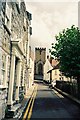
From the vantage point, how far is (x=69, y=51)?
68.7 feet

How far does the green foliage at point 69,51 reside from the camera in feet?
67.6

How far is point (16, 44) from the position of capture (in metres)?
11.1

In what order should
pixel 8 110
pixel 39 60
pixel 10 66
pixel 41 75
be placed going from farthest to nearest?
1. pixel 39 60
2. pixel 41 75
3. pixel 10 66
4. pixel 8 110

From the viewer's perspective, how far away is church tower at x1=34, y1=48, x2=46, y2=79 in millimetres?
95300

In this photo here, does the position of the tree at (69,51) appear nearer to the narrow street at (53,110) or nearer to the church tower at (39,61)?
the narrow street at (53,110)

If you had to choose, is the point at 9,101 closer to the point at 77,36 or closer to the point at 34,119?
the point at 34,119

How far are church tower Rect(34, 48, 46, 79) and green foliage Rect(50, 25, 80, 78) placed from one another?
72314mm

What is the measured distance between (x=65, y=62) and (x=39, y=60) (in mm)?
80003

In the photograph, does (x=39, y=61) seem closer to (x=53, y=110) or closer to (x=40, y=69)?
(x=40, y=69)

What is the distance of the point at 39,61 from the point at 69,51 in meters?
79.7

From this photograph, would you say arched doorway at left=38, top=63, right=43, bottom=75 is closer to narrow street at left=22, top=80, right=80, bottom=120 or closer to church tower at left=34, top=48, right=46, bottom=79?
church tower at left=34, top=48, right=46, bottom=79

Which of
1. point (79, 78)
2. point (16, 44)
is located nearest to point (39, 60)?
point (79, 78)

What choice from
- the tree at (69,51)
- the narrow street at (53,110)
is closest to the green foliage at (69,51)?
the tree at (69,51)

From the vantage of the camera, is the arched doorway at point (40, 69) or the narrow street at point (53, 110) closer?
the narrow street at point (53, 110)
